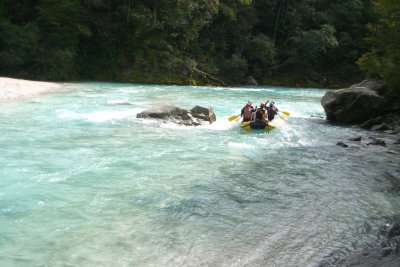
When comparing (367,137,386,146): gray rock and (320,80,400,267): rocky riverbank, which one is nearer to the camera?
(367,137,386,146): gray rock

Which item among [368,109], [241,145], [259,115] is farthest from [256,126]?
[368,109]

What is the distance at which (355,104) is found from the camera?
15922 mm

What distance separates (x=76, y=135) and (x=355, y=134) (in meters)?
9.04

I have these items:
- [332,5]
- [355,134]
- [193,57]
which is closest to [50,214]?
[355,134]

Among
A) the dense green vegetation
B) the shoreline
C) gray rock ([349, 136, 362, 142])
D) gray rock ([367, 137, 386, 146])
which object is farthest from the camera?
the dense green vegetation

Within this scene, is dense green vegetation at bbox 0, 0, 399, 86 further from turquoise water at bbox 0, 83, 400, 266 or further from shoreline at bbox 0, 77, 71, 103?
turquoise water at bbox 0, 83, 400, 266

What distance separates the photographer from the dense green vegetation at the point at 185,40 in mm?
29172

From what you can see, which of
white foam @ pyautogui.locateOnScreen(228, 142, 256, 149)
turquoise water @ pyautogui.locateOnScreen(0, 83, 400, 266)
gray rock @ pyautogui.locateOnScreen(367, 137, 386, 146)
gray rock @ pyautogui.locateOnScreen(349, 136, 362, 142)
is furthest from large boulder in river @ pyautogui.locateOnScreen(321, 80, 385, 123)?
white foam @ pyautogui.locateOnScreen(228, 142, 256, 149)

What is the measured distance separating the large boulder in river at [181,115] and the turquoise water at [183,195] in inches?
31.4

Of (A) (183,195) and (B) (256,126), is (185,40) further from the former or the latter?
(A) (183,195)

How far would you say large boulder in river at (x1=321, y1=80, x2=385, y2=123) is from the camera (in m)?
15.7

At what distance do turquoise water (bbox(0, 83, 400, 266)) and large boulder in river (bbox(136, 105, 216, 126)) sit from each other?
798 millimetres

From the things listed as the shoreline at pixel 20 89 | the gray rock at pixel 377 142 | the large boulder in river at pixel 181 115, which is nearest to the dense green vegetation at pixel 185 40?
the shoreline at pixel 20 89

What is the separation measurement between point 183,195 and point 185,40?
28761mm
